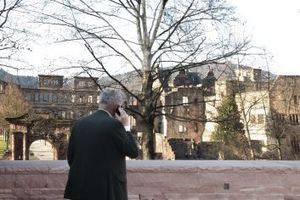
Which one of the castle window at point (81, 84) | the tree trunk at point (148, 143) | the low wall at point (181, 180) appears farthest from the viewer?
the castle window at point (81, 84)

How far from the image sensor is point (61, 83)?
1564 cm

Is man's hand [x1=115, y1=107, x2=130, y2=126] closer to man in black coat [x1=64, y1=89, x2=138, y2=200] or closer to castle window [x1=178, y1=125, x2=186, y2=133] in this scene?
man in black coat [x1=64, y1=89, x2=138, y2=200]

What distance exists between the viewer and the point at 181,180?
6.21 meters

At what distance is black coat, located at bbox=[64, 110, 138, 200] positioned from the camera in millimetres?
3576

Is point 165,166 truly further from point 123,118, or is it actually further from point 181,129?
point 181,129

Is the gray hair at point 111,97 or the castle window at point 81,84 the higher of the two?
the castle window at point 81,84

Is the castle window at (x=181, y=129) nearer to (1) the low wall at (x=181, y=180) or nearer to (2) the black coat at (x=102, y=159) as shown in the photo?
(1) the low wall at (x=181, y=180)

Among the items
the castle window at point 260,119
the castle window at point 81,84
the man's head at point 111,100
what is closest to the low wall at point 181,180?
the man's head at point 111,100

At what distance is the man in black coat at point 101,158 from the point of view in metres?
3.58

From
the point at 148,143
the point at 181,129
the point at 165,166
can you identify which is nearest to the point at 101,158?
the point at 165,166

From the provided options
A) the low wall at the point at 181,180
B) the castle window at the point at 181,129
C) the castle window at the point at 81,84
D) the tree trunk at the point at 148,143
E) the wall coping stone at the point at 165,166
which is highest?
the castle window at the point at 181,129

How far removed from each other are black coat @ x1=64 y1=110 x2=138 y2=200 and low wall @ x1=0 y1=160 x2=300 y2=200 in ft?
7.57

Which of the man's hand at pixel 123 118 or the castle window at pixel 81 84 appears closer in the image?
the man's hand at pixel 123 118

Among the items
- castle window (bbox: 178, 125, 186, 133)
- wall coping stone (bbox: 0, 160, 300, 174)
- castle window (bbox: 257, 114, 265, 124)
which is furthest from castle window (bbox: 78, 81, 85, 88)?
castle window (bbox: 178, 125, 186, 133)
